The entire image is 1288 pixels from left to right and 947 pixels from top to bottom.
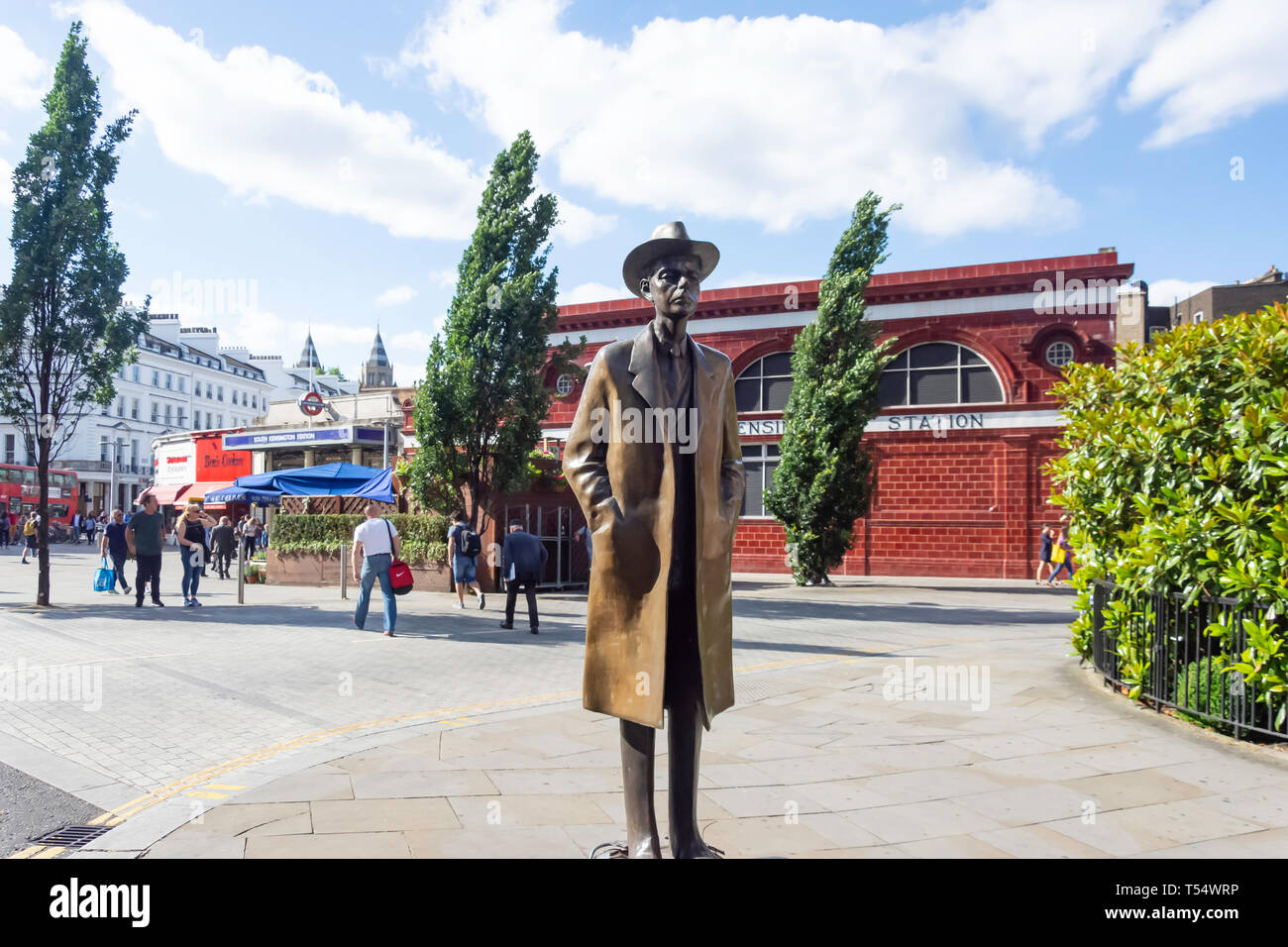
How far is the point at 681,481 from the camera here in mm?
3430

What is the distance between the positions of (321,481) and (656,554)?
1714 centimetres

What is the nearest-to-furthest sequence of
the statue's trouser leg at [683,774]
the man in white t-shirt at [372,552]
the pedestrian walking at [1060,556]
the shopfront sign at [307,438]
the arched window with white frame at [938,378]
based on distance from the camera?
1. the statue's trouser leg at [683,774]
2. the man in white t-shirt at [372,552]
3. the pedestrian walking at [1060,556]
4. the arched window with white frame at [938,378]
5. the shopfront sign at [307,438]

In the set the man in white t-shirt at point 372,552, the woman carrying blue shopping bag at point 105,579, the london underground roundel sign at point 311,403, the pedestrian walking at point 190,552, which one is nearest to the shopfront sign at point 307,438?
the london underground roundel sign at point 311,403

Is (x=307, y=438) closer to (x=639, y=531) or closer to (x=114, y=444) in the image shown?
(x=639, y=531)

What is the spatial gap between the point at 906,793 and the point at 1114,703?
11.4 feet

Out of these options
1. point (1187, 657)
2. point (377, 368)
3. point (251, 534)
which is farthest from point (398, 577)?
point (377, 368)

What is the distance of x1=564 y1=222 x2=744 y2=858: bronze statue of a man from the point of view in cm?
332

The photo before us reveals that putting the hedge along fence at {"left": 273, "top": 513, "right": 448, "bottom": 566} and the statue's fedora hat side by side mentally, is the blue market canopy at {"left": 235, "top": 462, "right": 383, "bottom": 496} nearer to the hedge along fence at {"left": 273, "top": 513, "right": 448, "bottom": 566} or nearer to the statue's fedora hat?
the hedge along fence at {"left": 273, "top": 513, "right": 448, "bottom": 566}

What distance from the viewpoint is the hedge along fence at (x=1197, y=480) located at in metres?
5.64

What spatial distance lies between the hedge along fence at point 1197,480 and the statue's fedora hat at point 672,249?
13.3 ft

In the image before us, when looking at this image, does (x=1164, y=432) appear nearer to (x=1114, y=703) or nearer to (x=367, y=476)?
(x=1114, y=703)

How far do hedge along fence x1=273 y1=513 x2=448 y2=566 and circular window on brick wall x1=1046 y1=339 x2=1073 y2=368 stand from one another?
17.4 metres

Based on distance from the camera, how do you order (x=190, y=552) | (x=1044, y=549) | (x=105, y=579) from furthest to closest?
1. (x=1044, y=549)
2. (x=105, y=579)
3. (x=190, y=552)

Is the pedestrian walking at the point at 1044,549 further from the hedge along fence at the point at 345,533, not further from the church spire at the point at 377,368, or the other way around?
the church spire at the point at 377,368
